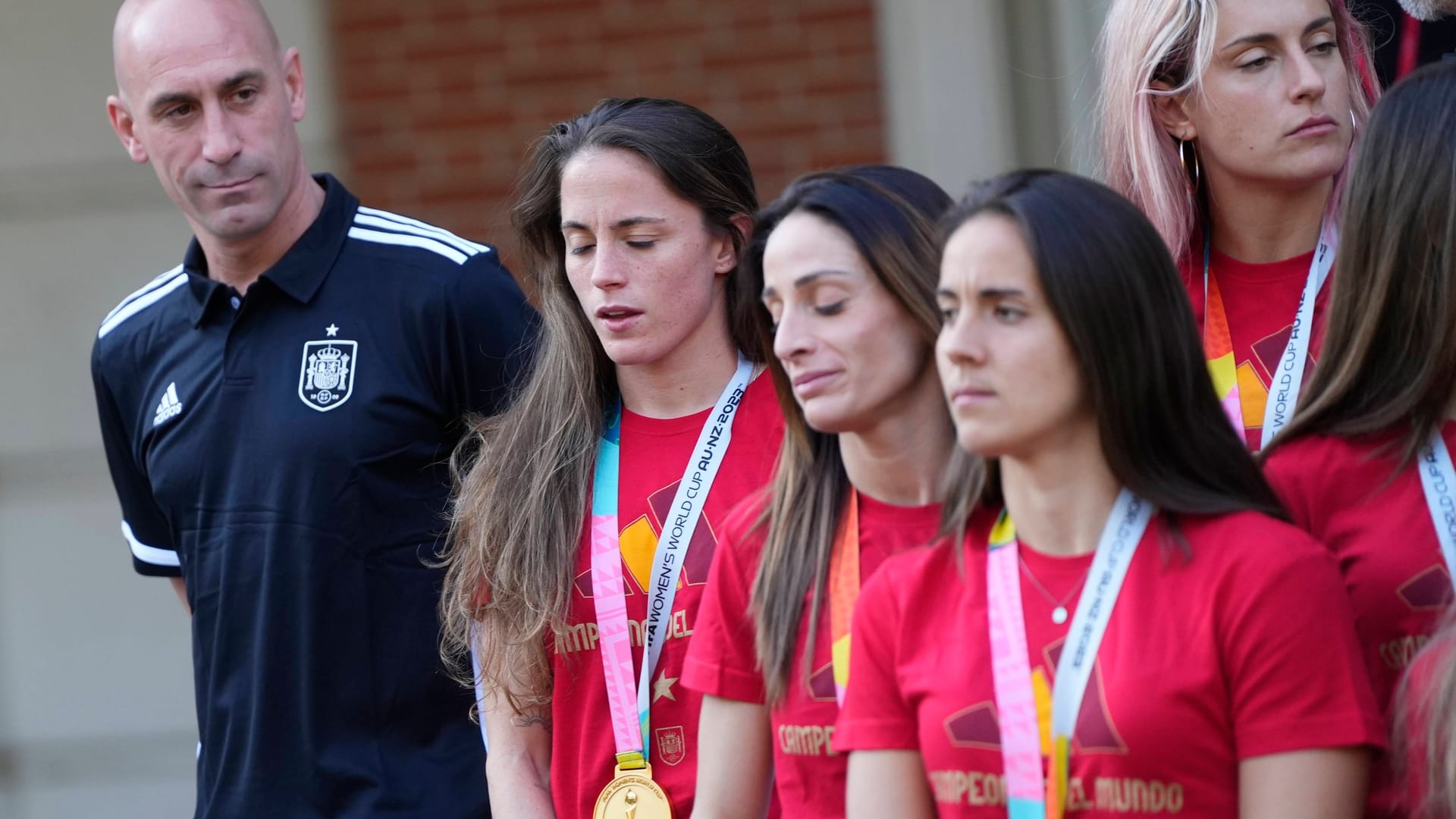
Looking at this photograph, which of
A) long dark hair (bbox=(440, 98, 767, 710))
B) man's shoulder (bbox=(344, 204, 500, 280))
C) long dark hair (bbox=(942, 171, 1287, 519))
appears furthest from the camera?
man's shoulder (bbox=(344, 204, 500, 280))

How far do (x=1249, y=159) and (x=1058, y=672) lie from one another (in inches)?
47.6

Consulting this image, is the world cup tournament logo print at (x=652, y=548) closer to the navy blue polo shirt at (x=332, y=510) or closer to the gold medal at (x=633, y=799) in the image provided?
the gold medal at (x=633, y=799)

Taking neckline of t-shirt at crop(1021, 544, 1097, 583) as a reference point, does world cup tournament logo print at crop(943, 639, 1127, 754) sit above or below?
below

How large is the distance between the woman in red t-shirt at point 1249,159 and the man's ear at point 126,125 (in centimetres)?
194

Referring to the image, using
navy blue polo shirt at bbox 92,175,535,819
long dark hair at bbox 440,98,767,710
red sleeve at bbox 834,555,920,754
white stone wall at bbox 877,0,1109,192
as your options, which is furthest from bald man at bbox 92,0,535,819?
white stone wall at bbox 877,0,1109,192

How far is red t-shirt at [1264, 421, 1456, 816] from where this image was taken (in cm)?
223

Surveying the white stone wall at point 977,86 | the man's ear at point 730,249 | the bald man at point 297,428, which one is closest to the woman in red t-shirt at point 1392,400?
the man's ear at point 730,249

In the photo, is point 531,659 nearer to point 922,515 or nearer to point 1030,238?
point 922,515

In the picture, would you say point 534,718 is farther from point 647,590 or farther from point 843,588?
point 843,588

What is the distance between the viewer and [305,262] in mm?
3408

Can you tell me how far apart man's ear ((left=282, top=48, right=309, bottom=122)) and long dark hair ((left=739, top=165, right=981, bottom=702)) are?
1422 mm

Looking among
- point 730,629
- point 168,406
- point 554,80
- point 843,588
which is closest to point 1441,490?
point 843,588

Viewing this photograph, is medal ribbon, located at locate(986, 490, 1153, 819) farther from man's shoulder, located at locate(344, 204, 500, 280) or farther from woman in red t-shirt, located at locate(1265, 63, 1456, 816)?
man's shoulder, located at locate(344, 204, 500, 280)

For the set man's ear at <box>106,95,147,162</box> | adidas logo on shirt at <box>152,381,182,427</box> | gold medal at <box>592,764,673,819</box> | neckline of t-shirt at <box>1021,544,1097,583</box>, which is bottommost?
gold medal at <box>592,764,673,819</box>
